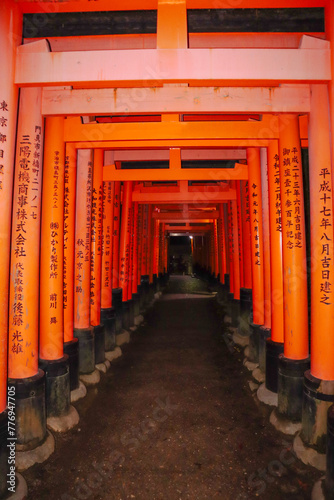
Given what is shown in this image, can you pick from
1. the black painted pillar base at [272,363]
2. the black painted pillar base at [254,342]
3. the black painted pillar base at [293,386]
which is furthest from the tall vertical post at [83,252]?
the black painted pillar base at [293,386]

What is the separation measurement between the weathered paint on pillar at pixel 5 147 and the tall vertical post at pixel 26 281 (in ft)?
1.19

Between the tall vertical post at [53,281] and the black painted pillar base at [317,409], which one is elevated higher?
the tall vertical post at [53,281]

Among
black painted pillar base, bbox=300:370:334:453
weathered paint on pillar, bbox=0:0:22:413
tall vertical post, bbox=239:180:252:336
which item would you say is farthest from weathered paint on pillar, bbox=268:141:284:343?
weathered paint on pillar, bbox=0:0:22:413

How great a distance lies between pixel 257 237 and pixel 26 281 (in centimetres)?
395

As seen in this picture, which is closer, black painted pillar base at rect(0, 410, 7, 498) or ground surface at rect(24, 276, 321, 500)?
black painted pillar base at rect(0, 410, 7, 498)

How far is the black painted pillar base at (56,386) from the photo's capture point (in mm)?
3543

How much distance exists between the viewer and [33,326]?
10.4 ft

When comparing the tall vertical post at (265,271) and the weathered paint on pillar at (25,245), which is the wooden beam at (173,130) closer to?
the weathered paint on pillar at (25,245)

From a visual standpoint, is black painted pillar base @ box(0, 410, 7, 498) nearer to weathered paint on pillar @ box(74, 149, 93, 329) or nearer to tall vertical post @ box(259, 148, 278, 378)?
weathered paint on pillar @ box(74, 149, 93, 329)

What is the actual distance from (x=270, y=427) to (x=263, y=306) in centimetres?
196

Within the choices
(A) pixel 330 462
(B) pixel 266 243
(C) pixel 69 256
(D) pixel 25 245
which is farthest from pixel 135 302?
(A) pixel 330 462

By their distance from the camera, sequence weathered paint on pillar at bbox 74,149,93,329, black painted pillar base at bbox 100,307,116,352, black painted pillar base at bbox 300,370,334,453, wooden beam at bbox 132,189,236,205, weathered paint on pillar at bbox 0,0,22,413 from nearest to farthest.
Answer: weathered paint on pillar at bbox 0,0,22,413 < black painted pillar base at bbox 300,370,334,453 < weathered paint on pillar at bbox 74,149,93,329 < black painted pillar base at bbox 100,307,116,352 < wooden beam at bbox 132,189,236,205

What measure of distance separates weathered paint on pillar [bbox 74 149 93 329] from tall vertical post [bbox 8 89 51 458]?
1.39 meters

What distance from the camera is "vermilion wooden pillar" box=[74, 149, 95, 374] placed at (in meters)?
Answer: 4.68
